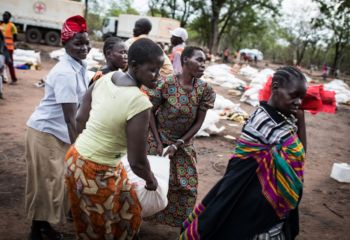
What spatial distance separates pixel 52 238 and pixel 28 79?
26.4 ft

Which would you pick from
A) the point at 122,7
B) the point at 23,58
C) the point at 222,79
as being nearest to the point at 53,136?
the point at 23,58

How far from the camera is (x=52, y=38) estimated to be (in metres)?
18.8

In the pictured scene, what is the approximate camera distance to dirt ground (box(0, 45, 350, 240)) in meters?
3.04

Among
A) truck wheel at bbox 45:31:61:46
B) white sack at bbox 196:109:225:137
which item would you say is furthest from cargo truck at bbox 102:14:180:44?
white sack at bbox 196:109:225:137

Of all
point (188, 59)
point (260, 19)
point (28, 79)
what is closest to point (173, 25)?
point (260, 19)

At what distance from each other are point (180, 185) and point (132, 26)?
79.0 ft

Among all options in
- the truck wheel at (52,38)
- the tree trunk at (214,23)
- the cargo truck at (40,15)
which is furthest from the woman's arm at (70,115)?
the tree trunk at (214,23)

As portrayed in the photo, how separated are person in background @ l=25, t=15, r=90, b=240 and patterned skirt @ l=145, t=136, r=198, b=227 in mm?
714

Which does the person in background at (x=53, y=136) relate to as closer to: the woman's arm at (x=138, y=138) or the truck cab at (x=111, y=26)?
the woman's arm at (x=138, y=138)

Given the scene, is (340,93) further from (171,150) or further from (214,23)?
(214,23)

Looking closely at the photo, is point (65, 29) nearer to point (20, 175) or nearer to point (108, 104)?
point (108, 104)

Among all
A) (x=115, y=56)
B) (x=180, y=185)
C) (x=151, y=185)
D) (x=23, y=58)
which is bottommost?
(x=23, y=58)

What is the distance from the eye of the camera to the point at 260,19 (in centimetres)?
3256

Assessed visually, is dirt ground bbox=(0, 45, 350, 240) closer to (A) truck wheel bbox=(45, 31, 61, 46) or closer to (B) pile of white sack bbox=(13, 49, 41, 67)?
(B) pile of white sack bbox=(13, 49, 41, 67)
